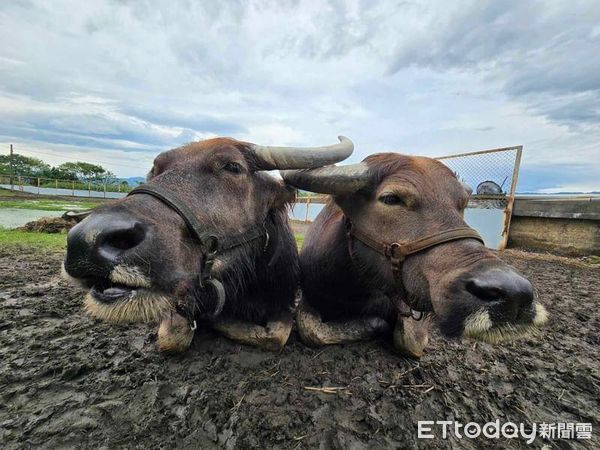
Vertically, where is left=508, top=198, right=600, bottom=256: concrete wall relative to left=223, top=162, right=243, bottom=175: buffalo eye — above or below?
below

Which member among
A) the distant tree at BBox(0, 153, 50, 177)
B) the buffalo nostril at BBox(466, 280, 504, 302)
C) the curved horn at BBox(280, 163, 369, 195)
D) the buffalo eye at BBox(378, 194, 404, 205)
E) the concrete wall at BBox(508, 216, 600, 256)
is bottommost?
the concrete wall at BBox(508, 216, 600, 256)

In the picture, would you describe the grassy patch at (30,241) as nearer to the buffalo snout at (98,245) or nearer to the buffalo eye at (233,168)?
the buffalo eye at (233,168)

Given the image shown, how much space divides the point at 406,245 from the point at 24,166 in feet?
271

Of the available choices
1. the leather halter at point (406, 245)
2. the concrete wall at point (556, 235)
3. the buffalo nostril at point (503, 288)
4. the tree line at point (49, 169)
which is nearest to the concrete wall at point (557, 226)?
the concrete wall at point (556, 235)

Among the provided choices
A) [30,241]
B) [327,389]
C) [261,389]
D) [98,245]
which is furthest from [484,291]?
[30,241]

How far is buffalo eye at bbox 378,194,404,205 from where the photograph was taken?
197 cm

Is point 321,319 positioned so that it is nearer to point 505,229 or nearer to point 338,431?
point 338,431

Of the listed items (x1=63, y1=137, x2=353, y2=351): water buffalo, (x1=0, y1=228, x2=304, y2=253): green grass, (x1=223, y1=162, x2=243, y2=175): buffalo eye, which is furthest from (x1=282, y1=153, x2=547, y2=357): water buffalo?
(x1=0, y1=228, x2=304, y2=253): green grass

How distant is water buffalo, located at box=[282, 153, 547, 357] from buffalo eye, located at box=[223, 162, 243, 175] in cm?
45

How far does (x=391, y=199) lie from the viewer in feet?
6.55

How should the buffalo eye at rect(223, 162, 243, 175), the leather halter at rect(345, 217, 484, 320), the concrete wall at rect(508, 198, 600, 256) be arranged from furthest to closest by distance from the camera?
1. the concrete wall at rect(508, 198, 600, 256)
2. the buffalo eye at rect(223, 162, 243, 175)
3. the leather halter at rect(345, 217, 484, 320)

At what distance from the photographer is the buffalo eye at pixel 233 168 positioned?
2.13 meters

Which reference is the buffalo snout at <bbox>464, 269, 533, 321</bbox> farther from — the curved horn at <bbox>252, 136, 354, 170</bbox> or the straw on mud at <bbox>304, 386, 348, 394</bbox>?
the curved horn at <bbox>252, 136, 354, 170</bbox>

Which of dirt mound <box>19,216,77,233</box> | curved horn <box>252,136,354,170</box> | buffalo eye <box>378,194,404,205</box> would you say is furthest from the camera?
dirt mound <box>19,216,77,233</box>
